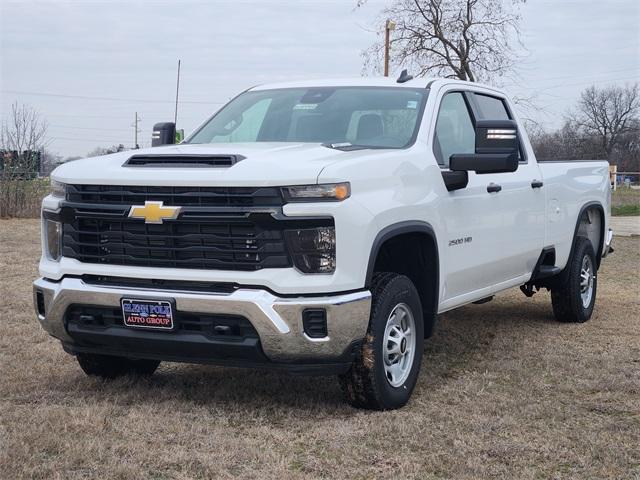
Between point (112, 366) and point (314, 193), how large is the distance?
6.65 feet

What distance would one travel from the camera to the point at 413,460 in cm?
413

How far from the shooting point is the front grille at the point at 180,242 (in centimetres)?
446

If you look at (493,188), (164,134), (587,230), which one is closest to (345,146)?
(493,188)

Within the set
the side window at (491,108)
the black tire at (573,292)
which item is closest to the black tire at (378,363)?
the side window at (491,108)

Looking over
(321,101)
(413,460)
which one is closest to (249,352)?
(413,460)

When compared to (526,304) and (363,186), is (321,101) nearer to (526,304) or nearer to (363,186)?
(363,186)

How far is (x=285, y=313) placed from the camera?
4.42 m

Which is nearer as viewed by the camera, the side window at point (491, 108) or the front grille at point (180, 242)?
the front grille at point (180, 242)

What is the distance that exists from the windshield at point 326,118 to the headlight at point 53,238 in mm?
1418

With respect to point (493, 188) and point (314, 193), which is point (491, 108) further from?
point (314, 193)

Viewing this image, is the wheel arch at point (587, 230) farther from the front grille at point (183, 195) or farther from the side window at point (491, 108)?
the front grille at point (183, 195)

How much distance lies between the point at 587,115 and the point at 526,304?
229 ft

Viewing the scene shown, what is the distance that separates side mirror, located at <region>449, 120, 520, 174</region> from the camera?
17.7ft

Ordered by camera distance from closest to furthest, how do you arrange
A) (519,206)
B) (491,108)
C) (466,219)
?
(466,219), (519,206), (491,108)
